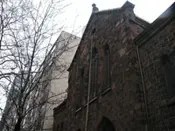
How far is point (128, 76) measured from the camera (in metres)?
7.05

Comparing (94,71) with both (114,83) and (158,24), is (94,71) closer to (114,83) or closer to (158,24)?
(114,83)

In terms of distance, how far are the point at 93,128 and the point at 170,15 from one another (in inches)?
222

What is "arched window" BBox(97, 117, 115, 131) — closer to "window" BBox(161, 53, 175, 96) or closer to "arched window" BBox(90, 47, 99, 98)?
"arched window" BBox(90, 47, 99, 98)

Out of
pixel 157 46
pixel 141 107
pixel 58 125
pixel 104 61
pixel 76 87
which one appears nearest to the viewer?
pixel 141 107

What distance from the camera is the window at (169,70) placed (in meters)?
5.59

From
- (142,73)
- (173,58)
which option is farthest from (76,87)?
(173,58)

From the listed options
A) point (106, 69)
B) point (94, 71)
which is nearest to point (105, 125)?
point (106, 69)

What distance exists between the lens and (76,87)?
41.1ft

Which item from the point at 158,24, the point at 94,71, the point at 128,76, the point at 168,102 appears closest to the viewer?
the point at 168,102

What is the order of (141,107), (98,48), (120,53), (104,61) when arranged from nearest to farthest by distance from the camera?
(141,107) < (120,53) < (104,61) < (98,48)

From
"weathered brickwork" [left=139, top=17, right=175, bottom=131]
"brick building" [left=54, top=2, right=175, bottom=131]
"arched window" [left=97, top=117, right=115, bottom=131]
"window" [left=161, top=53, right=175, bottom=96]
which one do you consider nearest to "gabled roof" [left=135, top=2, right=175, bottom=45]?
"brick building" [left=54, top=2, right=175, bottom=131]

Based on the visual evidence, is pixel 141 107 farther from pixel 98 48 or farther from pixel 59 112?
pixel 59 112

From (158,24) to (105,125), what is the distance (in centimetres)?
457

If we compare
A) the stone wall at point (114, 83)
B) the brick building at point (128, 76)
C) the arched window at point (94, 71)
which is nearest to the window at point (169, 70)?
the brick building at point (128, 76)
